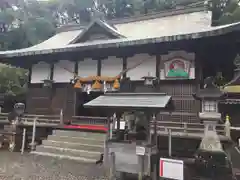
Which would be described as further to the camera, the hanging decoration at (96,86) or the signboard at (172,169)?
the hanging decoration at (96,86)

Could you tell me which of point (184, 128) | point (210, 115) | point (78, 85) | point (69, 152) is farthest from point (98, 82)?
point (210, 115)

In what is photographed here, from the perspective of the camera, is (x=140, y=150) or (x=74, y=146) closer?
(x=140, y=150)

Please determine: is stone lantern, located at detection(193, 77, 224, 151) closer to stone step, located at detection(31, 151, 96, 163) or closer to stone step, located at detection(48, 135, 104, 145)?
stone step, located at detection(31, 151, 96, 163)

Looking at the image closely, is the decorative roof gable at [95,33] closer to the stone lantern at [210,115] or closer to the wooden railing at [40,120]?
the wooden railing at [40,120]

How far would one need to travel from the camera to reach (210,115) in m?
6.60

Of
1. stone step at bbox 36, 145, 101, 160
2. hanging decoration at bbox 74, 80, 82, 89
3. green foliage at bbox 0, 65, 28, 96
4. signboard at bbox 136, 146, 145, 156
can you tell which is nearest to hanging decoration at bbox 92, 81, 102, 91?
hanging decoration at bbox 74, 80, 82, 89

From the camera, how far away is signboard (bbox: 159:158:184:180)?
4.99 meters

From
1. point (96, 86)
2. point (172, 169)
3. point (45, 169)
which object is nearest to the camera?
point (172, 169)

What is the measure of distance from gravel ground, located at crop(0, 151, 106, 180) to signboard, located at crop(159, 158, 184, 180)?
1939mm

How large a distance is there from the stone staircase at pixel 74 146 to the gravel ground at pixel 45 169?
1.50 feet

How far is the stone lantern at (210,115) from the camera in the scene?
254 inches

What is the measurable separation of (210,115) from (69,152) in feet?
18.2

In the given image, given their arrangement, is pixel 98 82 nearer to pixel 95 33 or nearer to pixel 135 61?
pixel 135 61

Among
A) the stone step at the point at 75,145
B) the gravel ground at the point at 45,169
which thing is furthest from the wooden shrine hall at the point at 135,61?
the gravel ground at the point at 45,169
